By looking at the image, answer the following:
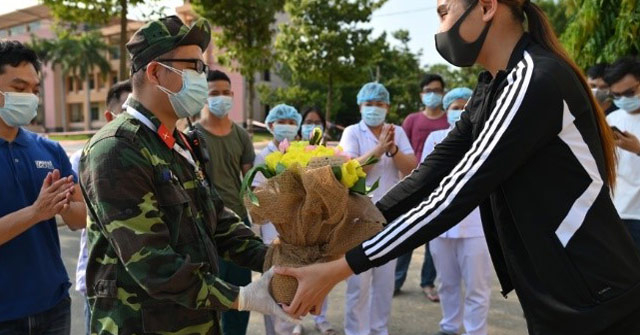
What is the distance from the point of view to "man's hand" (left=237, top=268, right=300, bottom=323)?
6.51ft

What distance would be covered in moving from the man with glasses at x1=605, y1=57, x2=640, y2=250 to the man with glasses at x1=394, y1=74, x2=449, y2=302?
6.06 feet

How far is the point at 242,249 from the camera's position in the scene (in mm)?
2377

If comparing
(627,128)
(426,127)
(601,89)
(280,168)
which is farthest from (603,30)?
(280,168)

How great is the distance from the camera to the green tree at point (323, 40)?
15922 mm

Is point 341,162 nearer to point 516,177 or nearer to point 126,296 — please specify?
point 516,177

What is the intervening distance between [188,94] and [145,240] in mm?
654

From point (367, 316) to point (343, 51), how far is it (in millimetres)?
12675

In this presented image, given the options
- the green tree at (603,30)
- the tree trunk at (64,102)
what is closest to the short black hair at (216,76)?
the green tree at (603,30)

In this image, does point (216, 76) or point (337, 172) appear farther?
point (216, 76)

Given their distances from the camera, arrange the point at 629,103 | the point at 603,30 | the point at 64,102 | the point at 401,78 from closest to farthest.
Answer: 1. the point at 629,103
2. the point at 603,30
3. the point at 401,78
4. the point at 64,102

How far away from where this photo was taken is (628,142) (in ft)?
12.5

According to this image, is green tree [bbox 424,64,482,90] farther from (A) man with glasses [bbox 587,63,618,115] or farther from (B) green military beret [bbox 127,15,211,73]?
(B) green military beret [bbox 127,15,211,73]

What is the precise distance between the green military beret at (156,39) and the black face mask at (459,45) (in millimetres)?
971

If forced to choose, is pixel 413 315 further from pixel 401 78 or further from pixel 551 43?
pixel 401 78
